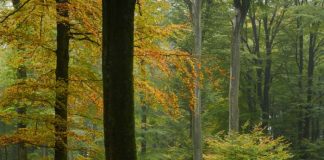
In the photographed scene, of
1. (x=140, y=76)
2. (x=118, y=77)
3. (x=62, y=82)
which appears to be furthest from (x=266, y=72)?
(x=118, y=77)

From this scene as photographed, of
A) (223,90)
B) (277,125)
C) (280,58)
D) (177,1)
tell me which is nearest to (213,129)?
(223,90)

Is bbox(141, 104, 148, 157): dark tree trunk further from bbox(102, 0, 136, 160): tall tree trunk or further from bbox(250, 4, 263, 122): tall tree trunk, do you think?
bbox(102, 0, 136, 160): tall tree trunk

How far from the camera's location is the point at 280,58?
25875 mm

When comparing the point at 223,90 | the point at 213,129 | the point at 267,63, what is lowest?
the point at 213,129

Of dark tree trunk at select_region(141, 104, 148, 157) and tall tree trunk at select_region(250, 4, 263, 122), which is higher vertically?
tall tree trunk at select_region(250, 4, 263, 122)

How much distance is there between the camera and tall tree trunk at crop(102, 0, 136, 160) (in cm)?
374

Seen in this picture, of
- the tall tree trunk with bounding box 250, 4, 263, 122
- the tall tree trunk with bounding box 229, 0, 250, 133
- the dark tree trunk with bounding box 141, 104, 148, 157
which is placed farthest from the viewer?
the tall tree trunk with bounding box 250, 4, 263, 122

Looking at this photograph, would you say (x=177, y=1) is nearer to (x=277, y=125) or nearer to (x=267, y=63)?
(x=267, y=63)

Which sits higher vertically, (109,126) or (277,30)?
(277,30)

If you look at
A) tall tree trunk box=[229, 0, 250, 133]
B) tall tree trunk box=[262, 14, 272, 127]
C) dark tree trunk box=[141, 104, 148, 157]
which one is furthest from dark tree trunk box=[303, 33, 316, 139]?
tall tree trunk box=[229, 0, 250, 133]

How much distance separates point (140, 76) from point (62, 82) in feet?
7.00

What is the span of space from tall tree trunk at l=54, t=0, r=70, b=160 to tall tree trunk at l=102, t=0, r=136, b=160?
A: 253 centimetres

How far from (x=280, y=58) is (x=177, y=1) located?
8.97 m

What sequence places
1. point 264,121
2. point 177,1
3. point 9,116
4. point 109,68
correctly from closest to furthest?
point 109,68, point 9,116, point 177,1, point 264,121
